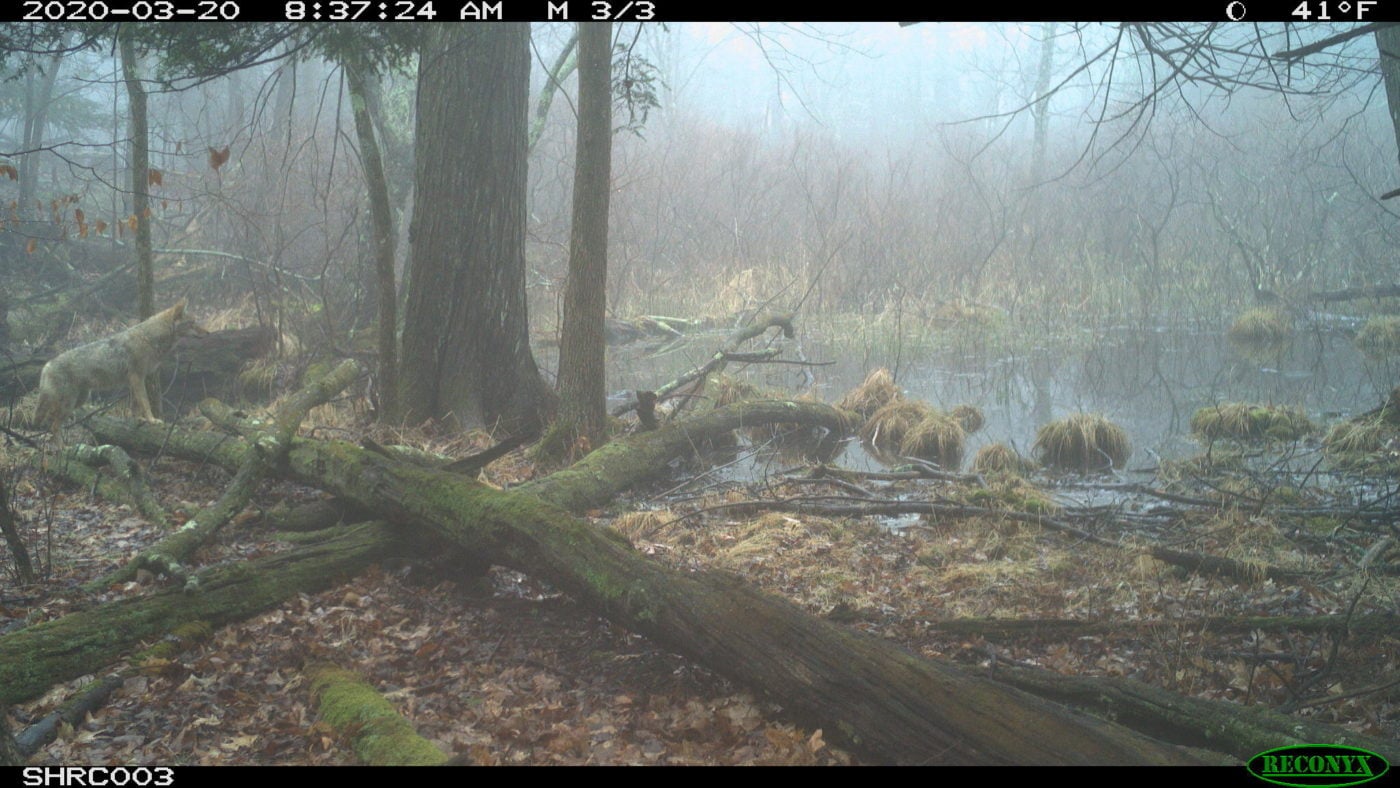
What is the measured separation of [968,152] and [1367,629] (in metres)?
21.3

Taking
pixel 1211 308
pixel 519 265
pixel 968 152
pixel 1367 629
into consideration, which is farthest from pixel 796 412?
pixel 968 152

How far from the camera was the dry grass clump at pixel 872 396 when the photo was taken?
1097 centimetres

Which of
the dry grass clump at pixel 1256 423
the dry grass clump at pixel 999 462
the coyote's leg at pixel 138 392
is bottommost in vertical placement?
the dry grass clump at pixel 999 462

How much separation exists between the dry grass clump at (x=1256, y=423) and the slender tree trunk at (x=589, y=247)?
614cm

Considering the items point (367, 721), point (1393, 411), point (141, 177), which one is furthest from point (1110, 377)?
point (367, 721)

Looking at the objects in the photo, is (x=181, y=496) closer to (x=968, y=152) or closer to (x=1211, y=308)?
(x=1211, y=308)

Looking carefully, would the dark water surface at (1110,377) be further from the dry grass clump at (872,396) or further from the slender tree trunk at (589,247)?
the slender tree trunk at (589,247)

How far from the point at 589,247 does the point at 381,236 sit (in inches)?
62.3

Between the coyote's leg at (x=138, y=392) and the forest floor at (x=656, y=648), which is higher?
the coyote's leg at (x=138, y=392)

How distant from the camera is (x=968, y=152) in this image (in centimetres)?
2394

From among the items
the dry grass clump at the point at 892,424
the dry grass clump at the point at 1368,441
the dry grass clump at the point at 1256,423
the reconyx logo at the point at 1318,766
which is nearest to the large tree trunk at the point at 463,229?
the dry grass clump at the point at 892,424

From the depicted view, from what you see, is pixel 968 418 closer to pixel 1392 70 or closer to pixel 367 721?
pixel 1392 70

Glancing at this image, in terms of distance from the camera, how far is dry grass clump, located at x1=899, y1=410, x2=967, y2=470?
9492 millimetres

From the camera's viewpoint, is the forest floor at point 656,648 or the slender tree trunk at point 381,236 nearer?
the forest floor at point 656,648
